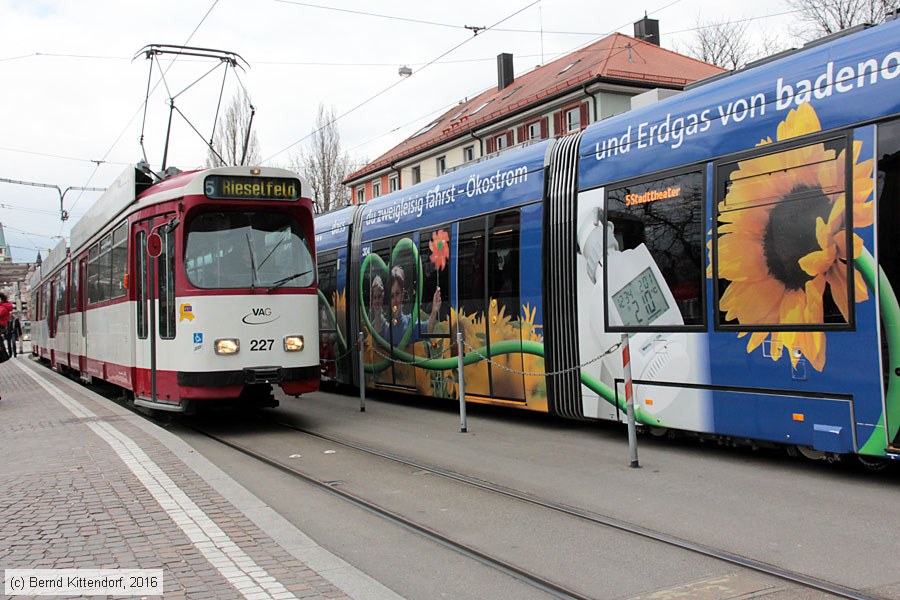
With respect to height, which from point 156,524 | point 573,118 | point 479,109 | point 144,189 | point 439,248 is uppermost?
point 479,109

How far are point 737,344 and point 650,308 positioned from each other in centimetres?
118

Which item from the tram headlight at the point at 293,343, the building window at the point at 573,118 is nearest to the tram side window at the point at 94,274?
the tram headlight at the point at 293,343

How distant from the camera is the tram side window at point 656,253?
25.7 feet

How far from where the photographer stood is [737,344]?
7.37 meters

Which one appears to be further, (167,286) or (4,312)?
(4,312)

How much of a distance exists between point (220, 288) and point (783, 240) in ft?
22.0

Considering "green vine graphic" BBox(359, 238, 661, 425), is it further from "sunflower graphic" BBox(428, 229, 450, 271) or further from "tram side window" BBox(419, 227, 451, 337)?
"sunflower graphic" BBox(428, 229, 450, 271)

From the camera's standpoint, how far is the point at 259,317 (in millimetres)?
10570

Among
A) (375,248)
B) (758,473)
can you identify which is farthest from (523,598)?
(375,248)

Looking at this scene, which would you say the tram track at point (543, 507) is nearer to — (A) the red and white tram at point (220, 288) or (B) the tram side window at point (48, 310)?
(A) the red and white tram at point (220, 288)

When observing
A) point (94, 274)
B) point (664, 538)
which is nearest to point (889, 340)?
point (664, 538)

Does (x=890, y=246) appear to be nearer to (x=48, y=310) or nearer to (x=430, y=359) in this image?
(x=430, y=359)

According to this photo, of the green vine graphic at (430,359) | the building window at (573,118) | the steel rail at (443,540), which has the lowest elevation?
the steel rail at (443,540)

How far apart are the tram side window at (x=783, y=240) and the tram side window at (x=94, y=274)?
11423 millimetres
